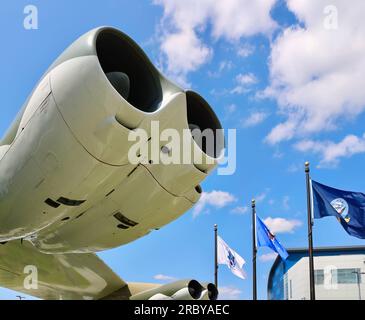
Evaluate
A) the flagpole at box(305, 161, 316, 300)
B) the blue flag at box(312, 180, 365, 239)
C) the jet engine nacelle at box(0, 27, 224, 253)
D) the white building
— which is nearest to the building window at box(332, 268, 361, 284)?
the white building

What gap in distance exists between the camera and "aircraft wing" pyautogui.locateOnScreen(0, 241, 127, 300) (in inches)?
398

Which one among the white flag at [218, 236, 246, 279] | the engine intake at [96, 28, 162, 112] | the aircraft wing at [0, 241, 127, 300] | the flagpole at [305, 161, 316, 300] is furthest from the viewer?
the white flag at [218, 236, 246, 279]

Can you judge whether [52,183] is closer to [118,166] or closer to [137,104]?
[118,166]

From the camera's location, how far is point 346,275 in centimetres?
4122

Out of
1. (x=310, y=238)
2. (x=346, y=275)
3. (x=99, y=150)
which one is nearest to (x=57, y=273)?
(x=99, y=150)

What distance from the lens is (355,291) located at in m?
39.1

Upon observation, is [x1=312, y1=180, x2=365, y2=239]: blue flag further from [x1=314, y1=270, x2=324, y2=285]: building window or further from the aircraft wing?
[x1=314, y1=270, x2=324, y2=285]: building window

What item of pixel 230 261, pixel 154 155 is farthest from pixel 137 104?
pixel 230 261

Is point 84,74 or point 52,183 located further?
point 52,183

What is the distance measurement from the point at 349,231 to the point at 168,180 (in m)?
10.2

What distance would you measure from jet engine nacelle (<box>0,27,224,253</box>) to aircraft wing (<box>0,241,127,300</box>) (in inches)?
122

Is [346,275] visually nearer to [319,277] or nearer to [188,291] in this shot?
[319,277]

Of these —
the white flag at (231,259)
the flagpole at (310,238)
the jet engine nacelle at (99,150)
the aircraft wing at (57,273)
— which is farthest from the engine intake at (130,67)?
the white flag at (231,259)
